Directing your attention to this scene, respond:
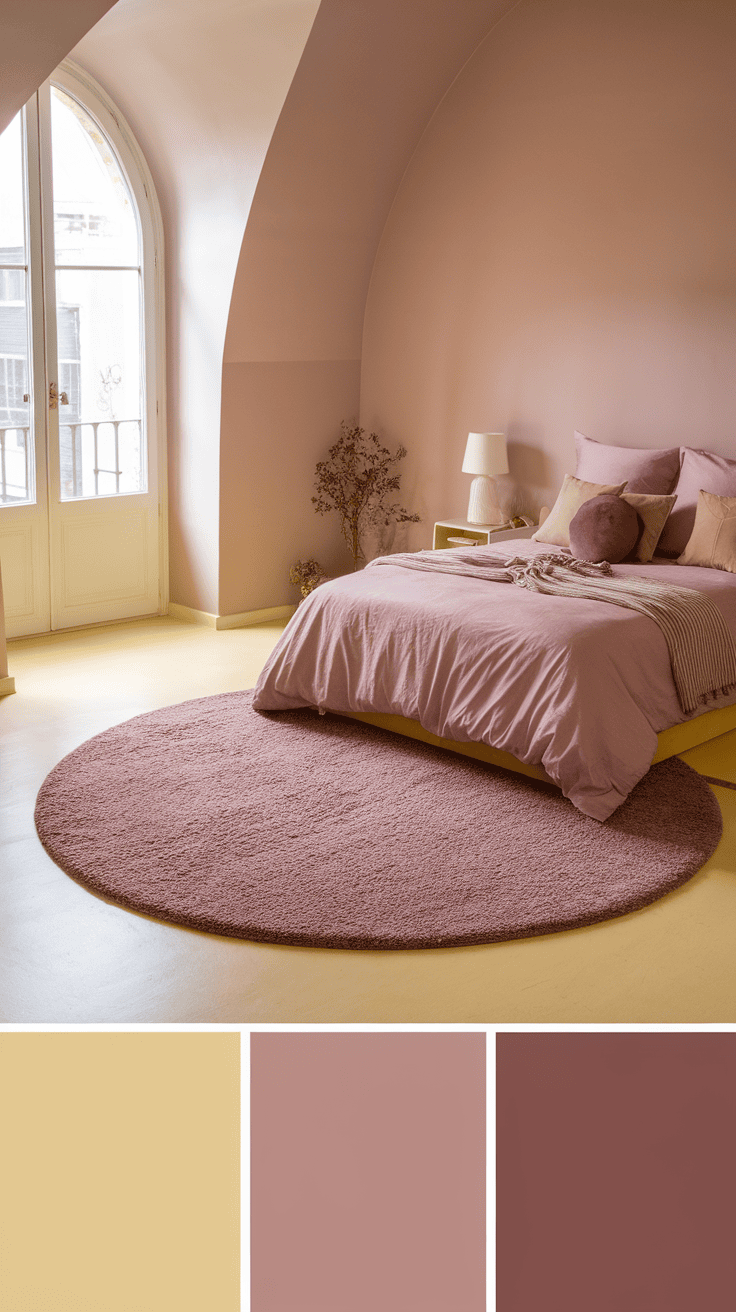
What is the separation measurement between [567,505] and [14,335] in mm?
2715

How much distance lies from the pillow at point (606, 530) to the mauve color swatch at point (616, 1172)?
3.11 metres

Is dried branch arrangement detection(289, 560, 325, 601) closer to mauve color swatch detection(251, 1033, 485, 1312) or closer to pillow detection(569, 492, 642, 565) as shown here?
pillow detection(569, 492, 642, 565)

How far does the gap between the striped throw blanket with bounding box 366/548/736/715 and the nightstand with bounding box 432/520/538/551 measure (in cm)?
100

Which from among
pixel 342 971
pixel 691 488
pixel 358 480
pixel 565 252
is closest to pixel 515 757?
pixel 342 971

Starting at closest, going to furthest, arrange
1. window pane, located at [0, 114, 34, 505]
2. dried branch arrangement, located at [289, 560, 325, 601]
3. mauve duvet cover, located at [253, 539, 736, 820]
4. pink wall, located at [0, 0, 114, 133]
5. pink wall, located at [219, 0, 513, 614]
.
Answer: pink wall, located at [0, 0, 114, 133]
mauve duvet cover, located at [253, 539, 736, 820]
pink wall, located at [219, 0, 513, 614]
window pane, located at [0, 114, 34, 505]
dried branch arrangement, located at [289, 560, 325, 601]

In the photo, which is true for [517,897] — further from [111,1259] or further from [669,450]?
[669,450]

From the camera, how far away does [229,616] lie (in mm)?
6332

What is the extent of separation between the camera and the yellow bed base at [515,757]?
162 inches

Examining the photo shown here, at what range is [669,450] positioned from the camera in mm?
5270

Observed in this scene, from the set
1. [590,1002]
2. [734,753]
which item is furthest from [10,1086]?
[734,753]

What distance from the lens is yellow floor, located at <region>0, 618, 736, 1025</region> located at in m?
2.72

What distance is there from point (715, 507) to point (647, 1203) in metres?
3.65

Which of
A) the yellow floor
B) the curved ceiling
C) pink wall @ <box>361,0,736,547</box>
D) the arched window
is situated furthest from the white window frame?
the yellow floor

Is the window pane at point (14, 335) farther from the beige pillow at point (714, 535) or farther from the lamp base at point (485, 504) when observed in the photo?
the beige pillow at point (714, 535)
